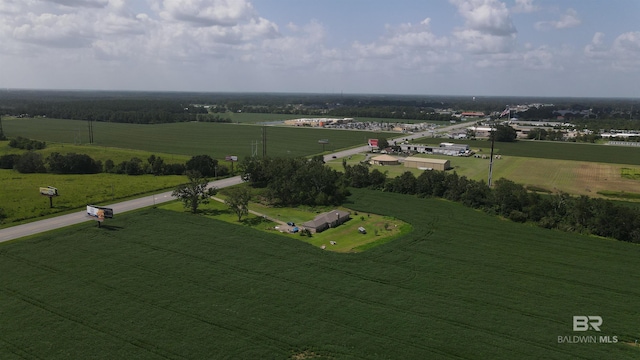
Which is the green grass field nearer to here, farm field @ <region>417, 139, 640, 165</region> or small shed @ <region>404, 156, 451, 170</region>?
small shed @ <region>404, 156, 451, 170</region>

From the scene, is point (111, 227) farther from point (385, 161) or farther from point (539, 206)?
point (385, 161)

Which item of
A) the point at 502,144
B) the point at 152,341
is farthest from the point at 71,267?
the point at 502,144

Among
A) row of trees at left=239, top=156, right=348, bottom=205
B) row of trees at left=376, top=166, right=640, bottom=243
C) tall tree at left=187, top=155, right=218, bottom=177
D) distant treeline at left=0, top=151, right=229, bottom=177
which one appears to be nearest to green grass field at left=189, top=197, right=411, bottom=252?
row of trees at left=239, top=156, right=348, bottom=205

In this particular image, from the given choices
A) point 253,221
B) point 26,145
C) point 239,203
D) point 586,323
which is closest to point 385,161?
point 253,221

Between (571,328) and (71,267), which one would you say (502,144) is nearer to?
(571,328)

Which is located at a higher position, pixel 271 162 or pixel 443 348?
pixel 271 162

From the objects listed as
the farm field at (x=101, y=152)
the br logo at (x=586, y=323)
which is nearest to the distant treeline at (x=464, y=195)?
the br logo at (x=586, y=323)

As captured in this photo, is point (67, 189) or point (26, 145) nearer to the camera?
point (67, 189)
